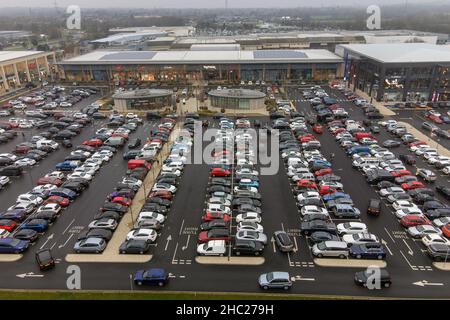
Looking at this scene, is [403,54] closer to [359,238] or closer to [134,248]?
[359,238]

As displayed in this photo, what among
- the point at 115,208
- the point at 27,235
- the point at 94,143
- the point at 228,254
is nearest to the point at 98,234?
the point at 115,208

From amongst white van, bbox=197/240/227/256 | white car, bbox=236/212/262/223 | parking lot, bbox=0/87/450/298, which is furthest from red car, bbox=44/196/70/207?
white car, bbox=236/212/262/223

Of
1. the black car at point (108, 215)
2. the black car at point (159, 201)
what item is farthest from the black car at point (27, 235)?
the black car at point (159, 201)

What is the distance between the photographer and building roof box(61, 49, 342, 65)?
86.9 m

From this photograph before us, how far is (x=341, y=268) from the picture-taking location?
85.1 feet

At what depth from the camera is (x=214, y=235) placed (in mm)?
28906

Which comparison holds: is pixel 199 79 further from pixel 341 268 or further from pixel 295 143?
pixel 341 268

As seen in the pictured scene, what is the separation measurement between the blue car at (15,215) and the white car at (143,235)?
1148 cm

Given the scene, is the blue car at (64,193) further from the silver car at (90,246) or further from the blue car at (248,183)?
the blue car at (248,183)

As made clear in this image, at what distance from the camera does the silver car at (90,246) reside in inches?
1092

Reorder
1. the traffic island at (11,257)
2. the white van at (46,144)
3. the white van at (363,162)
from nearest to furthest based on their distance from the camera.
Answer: the traffic island at (11,257)
the white van at (363,162)
the white van at (46,144)

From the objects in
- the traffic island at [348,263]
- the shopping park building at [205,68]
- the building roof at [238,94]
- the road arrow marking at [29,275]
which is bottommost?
the traffic island at [348,263]

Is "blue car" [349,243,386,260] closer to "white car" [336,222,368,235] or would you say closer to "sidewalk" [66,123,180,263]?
"white car" [336,222,368,235]

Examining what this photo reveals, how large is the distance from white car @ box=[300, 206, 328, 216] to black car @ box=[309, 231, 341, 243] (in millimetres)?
3227
